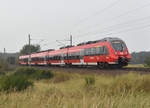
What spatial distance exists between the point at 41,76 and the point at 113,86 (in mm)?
12038

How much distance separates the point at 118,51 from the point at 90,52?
364cm

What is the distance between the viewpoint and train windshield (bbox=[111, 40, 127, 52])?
16844 mm

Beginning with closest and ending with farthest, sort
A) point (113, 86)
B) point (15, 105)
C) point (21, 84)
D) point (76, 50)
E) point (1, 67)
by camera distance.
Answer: point (15, 105), point (113, 86), point (21, 84), point (76, 50), point (1, 67)

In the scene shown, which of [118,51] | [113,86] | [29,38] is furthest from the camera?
[29,38]

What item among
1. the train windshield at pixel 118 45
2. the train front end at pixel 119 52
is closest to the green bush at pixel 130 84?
the train front end at pixel 119 52

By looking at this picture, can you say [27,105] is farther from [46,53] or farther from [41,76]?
[46,53]

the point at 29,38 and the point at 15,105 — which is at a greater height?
the point at 29,38

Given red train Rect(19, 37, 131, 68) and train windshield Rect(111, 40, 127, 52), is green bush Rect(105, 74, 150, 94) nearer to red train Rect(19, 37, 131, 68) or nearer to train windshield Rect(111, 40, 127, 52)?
red train Rect(19, 37, 131, 68)

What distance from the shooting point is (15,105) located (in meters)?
4.45

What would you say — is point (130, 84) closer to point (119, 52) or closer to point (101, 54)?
point (119, 52)

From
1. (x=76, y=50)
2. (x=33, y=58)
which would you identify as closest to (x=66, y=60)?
(x=76, y=50)

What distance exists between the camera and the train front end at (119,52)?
16266mm

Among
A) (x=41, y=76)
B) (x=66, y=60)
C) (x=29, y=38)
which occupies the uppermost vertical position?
(x=29, y=38)

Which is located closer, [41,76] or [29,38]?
[41,76]
